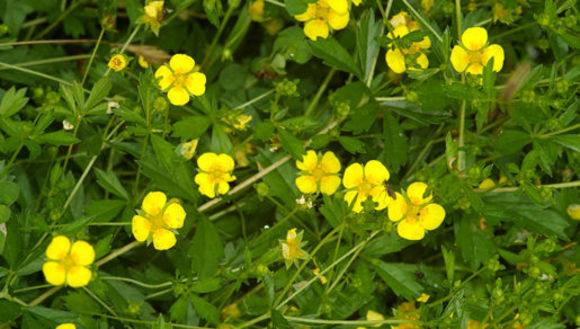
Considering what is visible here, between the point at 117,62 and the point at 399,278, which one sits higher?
the point at 117,62

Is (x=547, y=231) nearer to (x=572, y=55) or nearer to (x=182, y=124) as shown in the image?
(x=572, y=55)

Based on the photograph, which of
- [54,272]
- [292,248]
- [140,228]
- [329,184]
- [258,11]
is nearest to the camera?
[54,272]

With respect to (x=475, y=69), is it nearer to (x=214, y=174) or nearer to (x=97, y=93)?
(x=214, y=174)

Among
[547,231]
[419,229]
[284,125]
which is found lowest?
[547,231]

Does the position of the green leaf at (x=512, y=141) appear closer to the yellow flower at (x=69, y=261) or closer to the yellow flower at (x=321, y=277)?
the yellow flower at (x=321, y=277)

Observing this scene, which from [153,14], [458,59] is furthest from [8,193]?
[458,59]

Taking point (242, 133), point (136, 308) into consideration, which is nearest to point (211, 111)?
point (242, 133)

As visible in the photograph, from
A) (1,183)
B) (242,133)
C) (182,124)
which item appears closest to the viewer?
(1,183)
